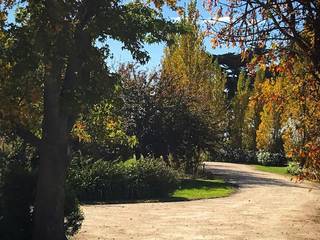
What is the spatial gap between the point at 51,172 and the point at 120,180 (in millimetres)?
9455

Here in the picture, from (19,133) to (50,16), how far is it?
2509 mm

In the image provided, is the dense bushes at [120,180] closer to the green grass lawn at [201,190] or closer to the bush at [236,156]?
the green grass lawn at [201,190]

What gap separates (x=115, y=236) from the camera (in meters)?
11.7

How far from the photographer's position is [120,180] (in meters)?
19.1

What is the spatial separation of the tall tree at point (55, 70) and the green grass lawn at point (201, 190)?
35.7ft

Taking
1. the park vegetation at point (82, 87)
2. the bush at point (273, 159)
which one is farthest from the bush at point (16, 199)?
the bush at point (273, 159)

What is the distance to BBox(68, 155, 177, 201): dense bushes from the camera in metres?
18.4

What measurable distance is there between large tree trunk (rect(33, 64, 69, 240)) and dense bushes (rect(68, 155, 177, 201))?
7540 millimetres

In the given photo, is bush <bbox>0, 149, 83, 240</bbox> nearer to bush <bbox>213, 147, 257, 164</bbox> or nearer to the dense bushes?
the dense bushes

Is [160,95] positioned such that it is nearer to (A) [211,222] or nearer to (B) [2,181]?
(A) [211,222]

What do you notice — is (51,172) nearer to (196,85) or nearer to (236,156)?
(196,85)

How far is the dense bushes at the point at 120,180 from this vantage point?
18.4 meters

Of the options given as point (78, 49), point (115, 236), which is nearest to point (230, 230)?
point (115, 236)

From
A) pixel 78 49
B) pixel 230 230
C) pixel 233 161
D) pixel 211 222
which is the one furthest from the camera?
pixel 233 161
